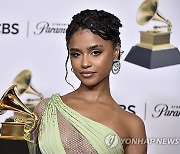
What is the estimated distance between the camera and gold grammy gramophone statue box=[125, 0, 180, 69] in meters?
1.55

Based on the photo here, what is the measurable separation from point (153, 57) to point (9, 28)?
0.53 meters

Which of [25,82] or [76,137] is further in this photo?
[25,82]

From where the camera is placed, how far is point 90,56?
35.8 inches

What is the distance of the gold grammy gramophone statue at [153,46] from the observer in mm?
1552

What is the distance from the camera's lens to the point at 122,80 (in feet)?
5.04

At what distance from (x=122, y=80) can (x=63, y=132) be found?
2.20ft

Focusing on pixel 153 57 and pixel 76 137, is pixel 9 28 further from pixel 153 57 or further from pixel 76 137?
pixel 76 137

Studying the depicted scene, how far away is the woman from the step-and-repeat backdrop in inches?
22.5

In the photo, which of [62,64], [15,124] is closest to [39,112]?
[15,124]

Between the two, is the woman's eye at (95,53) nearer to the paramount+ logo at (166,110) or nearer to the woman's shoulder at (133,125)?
the woman's shoulder at (133,125)

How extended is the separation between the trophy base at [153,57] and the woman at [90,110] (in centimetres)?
59

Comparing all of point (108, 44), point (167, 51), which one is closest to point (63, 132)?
point (108, 44)

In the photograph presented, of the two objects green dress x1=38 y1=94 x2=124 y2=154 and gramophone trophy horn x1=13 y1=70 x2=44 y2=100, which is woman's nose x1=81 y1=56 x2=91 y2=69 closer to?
green dress x1=38 y1=94 x2=124 y2=154

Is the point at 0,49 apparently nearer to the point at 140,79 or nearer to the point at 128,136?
the point at 140,79
